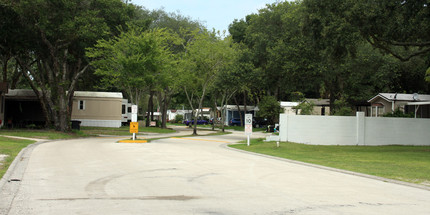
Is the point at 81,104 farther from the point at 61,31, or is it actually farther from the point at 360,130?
the point at 360,130

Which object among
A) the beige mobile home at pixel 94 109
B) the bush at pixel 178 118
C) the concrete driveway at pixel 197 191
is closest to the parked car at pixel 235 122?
the bush at pixel 178 118

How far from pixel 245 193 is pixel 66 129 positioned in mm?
25450

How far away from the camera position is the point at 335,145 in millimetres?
23125

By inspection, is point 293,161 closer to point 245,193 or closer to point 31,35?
point 245,193

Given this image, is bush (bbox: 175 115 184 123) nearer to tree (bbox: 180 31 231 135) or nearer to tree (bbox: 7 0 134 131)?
tree (bbox: 180 31 231 135)

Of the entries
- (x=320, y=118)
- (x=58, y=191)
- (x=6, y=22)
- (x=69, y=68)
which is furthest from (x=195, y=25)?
(x=58, y=191)

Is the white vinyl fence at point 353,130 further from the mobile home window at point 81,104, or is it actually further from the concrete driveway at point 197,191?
the mobile home window at point 81,104

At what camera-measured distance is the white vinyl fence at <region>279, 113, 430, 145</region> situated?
23.4 meters

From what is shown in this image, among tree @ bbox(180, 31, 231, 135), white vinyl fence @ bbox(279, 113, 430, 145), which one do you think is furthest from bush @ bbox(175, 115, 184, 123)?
white vinyl fence @ bbox(279, 113, 430, 145)

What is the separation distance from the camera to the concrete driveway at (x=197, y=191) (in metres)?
6.74

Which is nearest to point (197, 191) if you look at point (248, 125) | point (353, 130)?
point (248, 125)

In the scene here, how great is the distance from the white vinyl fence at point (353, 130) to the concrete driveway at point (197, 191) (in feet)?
35.9

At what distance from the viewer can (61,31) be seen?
27.7 m

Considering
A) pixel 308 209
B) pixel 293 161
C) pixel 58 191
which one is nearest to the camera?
pixel 308 209
